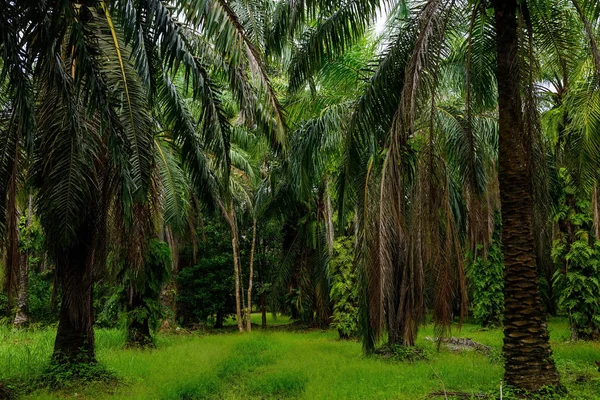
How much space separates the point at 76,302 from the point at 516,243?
6810 millimetres

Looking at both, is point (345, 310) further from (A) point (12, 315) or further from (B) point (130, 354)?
(A) point (12, 315)

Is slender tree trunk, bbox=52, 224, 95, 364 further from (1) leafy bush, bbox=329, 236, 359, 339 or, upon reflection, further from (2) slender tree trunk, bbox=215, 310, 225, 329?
(2) slender tree trunk, bbox=215, 310, 225, 329

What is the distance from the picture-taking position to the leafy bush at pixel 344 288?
16984 mm

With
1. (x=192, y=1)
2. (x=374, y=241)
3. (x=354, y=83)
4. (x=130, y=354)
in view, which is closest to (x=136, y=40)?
(x=192, y=1)

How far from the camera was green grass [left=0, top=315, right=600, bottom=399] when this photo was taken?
7.77 metres

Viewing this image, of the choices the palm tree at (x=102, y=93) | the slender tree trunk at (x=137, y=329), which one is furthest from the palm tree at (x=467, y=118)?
the slender tree trunk at (x=137, y=329)

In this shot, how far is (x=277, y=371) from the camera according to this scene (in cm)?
1071

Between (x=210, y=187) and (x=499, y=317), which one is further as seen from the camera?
(x=499, y=317)

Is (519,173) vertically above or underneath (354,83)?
underneath

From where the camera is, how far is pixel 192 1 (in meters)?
5.44

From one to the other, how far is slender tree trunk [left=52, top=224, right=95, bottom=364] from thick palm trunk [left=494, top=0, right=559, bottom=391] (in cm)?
628

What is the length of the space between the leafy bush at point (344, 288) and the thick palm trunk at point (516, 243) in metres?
10.3

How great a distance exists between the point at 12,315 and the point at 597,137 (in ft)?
67.1

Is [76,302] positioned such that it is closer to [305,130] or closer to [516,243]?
[305,130]
